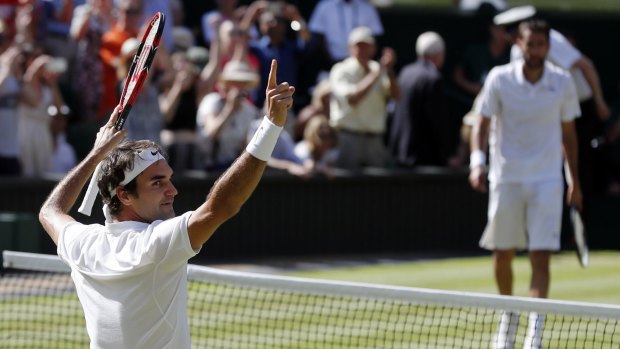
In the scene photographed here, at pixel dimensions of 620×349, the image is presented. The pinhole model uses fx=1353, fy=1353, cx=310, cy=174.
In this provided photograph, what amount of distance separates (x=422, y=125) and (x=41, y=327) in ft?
23.5

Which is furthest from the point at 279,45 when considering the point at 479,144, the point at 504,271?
the point at 504,271

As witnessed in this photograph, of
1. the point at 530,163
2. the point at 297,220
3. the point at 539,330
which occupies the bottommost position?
the point at 297,220

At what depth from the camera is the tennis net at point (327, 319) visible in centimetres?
650

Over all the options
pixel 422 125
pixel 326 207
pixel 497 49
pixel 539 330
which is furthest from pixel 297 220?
pixel 539 330

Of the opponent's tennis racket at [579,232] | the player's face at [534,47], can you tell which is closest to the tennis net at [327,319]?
the opponent's tennis racket at [579,232]

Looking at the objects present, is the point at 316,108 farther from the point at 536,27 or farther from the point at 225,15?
the point at 536,27

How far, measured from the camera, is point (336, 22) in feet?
53.3

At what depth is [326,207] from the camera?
14859mm

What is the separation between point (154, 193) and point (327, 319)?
4602mm

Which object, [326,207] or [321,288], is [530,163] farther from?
[326,207]

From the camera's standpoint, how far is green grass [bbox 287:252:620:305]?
39.1 feet

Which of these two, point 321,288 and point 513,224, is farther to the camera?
point 513,224

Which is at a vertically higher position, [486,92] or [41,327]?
[486,92]

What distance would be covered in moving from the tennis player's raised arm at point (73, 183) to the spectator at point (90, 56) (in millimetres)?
8692
